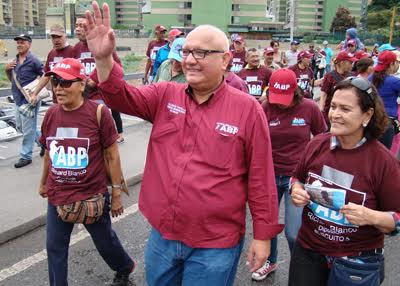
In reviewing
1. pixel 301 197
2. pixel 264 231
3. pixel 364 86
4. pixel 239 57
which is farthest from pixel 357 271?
pixel 239 57

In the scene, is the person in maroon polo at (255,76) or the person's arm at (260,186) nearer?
the person's arm at (260,186)

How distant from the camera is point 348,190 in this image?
2.38 meters

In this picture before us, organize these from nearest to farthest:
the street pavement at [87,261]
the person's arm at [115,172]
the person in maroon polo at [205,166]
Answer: the person in maroon polo at [205,166]
the person's arm at [115,172]
the street pavement at [87,261]

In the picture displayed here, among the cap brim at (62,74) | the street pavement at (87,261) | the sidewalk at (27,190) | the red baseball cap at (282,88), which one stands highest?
the cap brim at (62,74)

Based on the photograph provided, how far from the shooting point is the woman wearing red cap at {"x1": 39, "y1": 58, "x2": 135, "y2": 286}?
3.13 metres

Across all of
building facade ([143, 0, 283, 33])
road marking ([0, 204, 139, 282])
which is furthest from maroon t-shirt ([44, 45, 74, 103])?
building facade ([143, 0, 283, 33])

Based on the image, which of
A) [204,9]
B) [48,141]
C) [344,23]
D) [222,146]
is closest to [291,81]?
Answer: [222,146]

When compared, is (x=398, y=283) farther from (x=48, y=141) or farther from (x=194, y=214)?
(x=48, y=141)

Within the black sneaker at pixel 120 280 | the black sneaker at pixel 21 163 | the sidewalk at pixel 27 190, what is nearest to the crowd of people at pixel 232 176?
the black sneaker at pixel 120 280

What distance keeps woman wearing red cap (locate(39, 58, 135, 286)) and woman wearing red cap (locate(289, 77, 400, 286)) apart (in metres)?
1.51

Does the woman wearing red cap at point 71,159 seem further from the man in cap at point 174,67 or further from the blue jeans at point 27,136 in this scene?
the blue jeans at point 27,136

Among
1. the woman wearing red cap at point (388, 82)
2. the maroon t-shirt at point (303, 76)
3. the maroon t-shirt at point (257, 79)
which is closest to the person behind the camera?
the woman wearing red cap at point (388, 82)

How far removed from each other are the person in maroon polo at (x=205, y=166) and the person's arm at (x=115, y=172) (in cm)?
103

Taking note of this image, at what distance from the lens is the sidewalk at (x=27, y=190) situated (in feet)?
14.9
